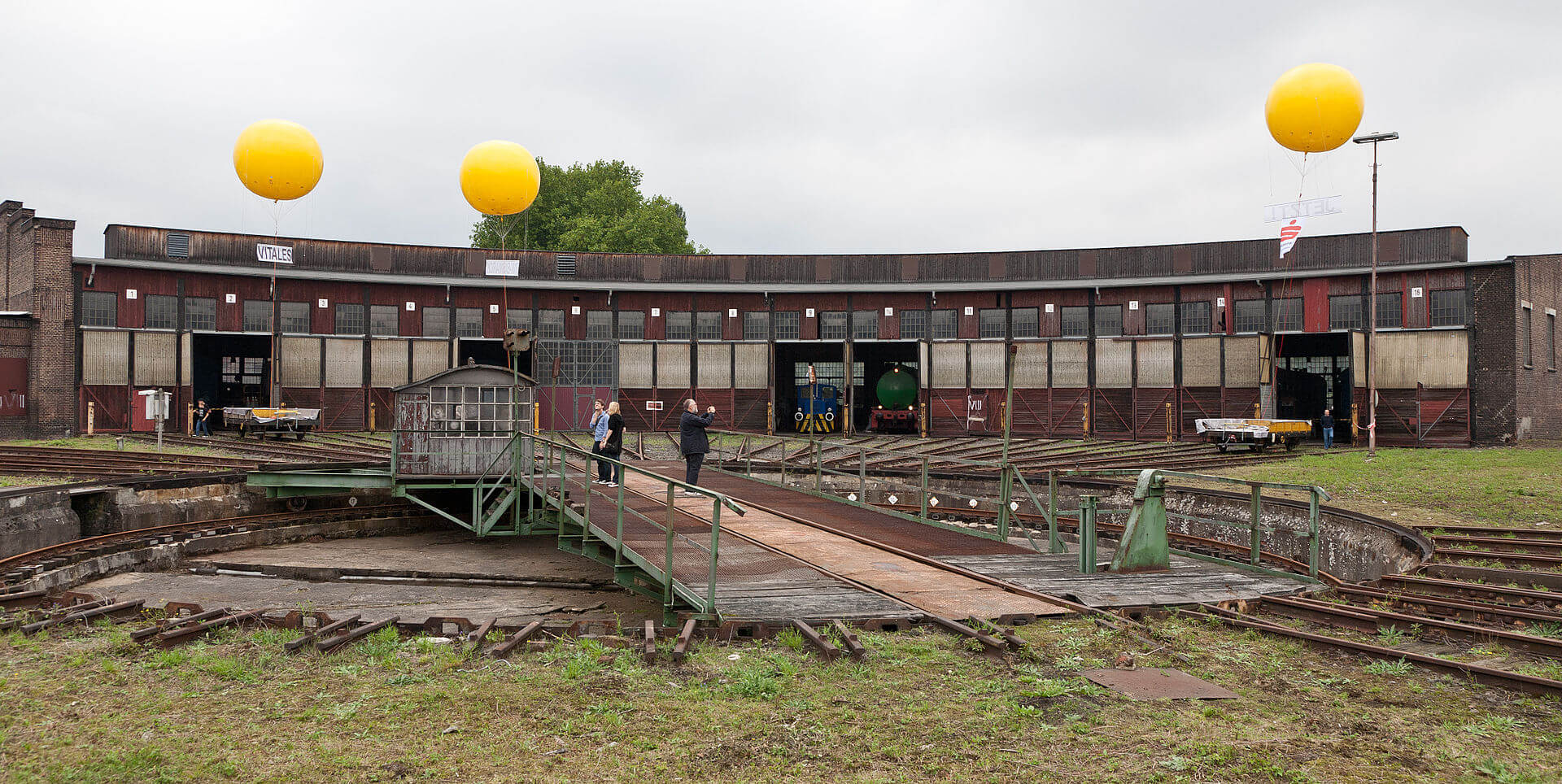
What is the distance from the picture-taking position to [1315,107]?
58.1ft

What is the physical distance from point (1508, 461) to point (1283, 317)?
10.4 meters

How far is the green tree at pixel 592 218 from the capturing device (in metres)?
60.0

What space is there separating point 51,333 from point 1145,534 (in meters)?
33.9

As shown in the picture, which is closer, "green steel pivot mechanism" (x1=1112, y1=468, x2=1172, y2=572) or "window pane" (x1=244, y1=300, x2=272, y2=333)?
"green steel pivot mechanism" (x1=1112, y1=468, x2=1172, y2=572)

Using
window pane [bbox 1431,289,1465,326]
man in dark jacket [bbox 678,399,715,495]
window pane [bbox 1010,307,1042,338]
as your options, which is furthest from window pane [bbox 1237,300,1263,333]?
man in dark jacket [bbox 678,399,715,495]

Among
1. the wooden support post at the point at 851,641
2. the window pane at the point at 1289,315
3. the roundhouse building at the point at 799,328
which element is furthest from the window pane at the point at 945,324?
the wooden support post at the point at 851,641

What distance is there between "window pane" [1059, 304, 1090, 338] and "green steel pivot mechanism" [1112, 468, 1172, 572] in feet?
80.7

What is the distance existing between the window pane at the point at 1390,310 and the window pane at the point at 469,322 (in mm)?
30482

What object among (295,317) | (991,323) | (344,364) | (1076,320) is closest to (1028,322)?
(991,323)

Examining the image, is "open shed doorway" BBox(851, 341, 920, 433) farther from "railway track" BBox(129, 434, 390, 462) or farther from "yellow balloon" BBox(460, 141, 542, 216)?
"yellow balloon" BBox(460, 141, 542, 216)

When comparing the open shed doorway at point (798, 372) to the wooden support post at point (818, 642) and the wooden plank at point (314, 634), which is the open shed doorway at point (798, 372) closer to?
the wooden plank at point (314, 634)

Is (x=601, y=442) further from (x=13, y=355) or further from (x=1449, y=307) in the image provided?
(x=1449, y=307)

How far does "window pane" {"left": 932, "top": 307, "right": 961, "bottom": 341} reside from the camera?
35.5 meters

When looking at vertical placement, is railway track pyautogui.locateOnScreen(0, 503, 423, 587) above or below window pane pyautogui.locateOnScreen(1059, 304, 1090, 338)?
below
